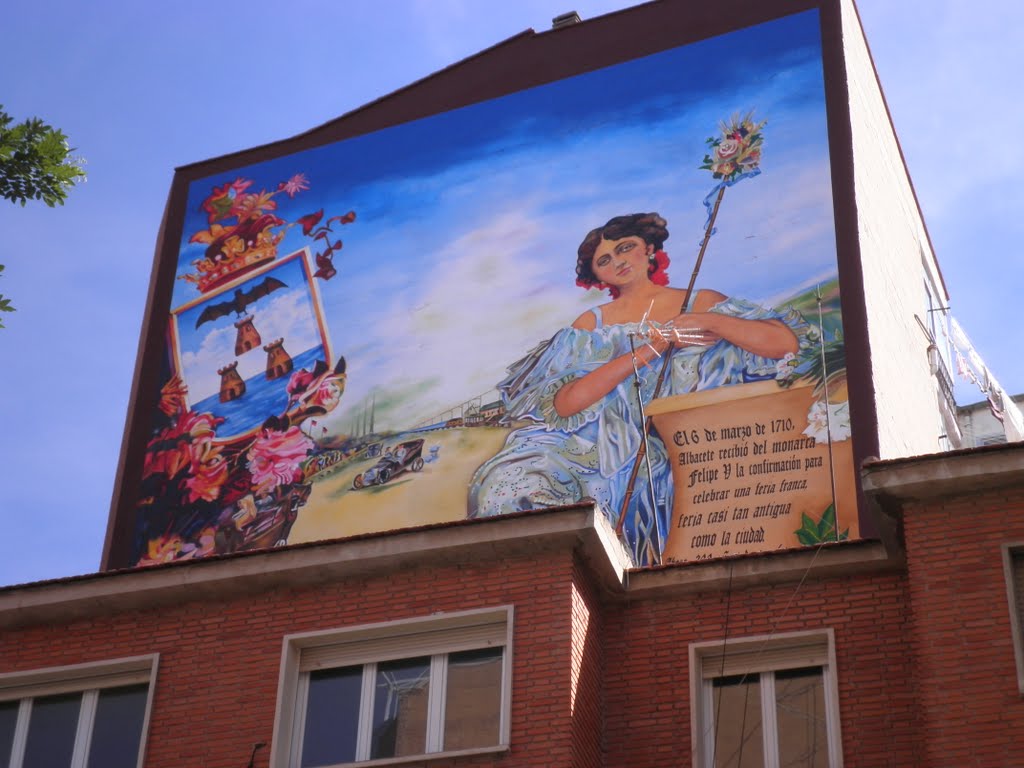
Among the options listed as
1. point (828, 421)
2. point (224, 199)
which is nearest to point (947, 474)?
point (828, 421)

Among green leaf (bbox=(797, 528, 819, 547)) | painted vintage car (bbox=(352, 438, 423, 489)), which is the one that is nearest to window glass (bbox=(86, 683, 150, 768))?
green leaf (bbox=(797, 528, 819, 547))

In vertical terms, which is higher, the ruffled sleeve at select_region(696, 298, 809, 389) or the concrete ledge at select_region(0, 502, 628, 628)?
the ruffled sleeve at select_region(696, 298, 809, 389)

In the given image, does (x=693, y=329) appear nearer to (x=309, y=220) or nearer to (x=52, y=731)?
(x=309, y=220)

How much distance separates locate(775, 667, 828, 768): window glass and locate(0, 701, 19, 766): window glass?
6991 millimetres

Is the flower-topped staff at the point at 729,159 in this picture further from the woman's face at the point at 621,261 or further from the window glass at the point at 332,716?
the window glass at the point at 332,716

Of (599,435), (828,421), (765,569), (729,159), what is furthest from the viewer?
(729,159)

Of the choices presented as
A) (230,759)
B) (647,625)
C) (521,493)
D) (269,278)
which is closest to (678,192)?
(521,493)

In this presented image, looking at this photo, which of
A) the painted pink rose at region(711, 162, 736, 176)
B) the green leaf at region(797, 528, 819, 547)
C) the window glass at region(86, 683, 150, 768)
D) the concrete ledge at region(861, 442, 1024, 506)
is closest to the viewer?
the concrete ledge at region(861, 442, 1024, 506)

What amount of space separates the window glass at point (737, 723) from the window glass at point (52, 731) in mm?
5824

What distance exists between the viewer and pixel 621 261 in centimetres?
2647

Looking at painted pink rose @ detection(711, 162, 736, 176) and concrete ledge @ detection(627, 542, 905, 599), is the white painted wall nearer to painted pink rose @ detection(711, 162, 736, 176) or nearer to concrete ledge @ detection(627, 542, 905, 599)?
painted pink rose @ detection(711, 162, 736, 176)

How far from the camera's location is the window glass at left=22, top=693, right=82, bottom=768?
1697cm

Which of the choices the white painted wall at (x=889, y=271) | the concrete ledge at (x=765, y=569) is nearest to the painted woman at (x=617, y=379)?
the white painted wall at (x=889, y=271)

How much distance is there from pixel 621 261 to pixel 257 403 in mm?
6077
